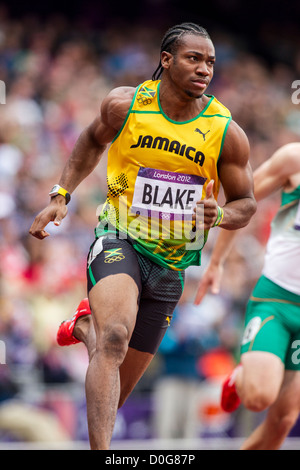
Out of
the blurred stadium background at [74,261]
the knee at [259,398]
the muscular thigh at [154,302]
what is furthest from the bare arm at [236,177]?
the blurred stadium background at [74,261]

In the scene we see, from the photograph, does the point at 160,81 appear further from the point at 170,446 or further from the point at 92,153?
the point at 170,446

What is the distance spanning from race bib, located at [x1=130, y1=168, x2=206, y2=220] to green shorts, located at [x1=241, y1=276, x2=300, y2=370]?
1.29 m

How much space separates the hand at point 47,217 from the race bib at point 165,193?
479mm

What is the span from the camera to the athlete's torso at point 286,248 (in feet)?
19.2

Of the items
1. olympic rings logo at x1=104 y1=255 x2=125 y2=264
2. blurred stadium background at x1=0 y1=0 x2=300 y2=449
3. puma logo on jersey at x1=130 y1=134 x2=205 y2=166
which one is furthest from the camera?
blurred stadium background at x1=0 y1=0 x2=300 y2=449

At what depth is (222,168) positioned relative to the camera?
16.4ft

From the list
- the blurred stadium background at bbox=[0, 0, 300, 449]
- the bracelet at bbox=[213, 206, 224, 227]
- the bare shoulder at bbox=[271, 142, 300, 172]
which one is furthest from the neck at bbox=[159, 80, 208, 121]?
the blurred stadium background at bbox=[0, 0, 300, 449]

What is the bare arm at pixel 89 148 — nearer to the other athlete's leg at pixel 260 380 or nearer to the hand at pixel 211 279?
the hand at pixel 211 279

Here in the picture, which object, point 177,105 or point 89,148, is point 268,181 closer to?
point 177,105

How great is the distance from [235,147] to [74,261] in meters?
4.94

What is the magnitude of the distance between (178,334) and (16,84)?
4.67 m

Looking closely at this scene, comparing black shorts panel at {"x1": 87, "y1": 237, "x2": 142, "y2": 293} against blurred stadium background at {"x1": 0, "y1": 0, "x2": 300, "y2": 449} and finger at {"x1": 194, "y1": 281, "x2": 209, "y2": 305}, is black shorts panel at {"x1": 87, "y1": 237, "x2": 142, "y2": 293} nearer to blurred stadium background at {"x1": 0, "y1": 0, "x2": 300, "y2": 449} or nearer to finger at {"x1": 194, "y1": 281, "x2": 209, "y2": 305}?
finger at {"x1": 194, "y1": 281, "x2": 209, "y2": 305}

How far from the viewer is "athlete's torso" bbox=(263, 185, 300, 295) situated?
584cm

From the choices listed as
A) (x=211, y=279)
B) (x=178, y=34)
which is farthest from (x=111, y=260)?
(x=211, y=279)
